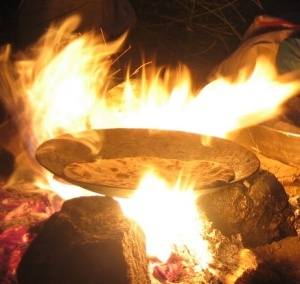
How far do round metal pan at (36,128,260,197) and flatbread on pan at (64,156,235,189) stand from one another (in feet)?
0.20

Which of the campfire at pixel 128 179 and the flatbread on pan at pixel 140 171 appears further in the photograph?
the flatbread on pan at pixel 140 171

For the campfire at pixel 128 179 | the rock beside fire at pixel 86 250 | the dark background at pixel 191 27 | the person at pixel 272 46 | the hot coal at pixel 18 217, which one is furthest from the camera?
the dark background at pixel 191 27

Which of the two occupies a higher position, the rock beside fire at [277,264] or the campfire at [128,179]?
the campfire at [128,179]

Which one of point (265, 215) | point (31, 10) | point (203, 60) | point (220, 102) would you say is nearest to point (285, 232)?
point (265, 215)

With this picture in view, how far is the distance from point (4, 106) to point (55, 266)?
7.38ft

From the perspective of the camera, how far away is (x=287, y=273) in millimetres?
3184

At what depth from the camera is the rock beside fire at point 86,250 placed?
2420 mm

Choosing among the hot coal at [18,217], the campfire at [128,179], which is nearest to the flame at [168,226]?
the campfire at [128,179]

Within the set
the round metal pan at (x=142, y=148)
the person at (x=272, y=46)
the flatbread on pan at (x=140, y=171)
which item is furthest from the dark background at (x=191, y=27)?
the flatbread on pan at (x=140, y=171)

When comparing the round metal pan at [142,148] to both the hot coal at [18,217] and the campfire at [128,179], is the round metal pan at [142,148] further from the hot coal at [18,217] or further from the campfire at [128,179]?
the hot coal at [18,217]

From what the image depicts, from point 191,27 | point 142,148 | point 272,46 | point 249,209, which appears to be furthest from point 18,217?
point 191,27

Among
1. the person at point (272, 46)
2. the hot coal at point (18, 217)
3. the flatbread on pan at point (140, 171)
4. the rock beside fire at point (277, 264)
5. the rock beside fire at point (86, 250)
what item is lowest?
the rock beside fire at point (277, 264)

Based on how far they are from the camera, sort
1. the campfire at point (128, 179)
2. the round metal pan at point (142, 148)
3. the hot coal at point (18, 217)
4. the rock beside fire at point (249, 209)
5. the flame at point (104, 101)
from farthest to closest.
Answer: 1. the flame at point (104, 101)
2. the rock beside fire at point (249, 209)
3. the round metal pan at point (142, 148)
4. the hot coal at point (18, 217)
5. the campfire at point (128, 179)

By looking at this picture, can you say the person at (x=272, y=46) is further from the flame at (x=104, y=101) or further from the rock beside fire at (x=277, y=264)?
the rock beside fire at (x=277, y=264)
